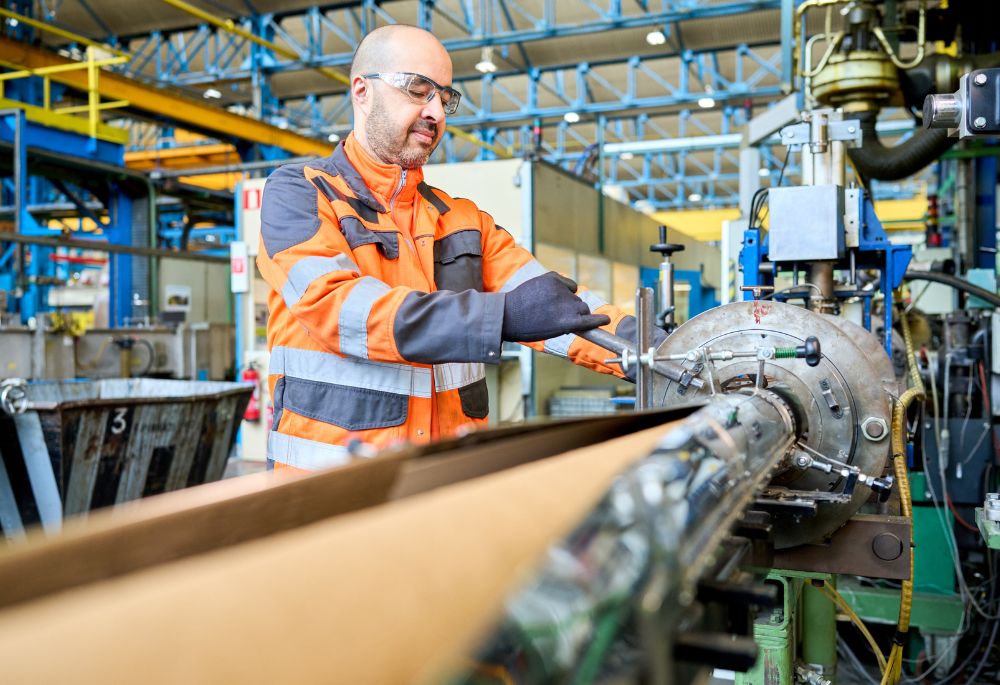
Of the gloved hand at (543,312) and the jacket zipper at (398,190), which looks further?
the jacket zipper at (398,190)

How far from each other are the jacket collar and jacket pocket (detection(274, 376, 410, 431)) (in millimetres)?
350

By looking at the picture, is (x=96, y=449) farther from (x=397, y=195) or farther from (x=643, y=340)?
(x=643, y=340)

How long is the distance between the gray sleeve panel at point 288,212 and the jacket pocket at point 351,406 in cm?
25

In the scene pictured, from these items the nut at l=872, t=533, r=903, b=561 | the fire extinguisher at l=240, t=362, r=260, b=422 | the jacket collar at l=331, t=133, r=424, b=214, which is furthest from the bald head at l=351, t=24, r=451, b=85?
the fire extinguisher at l=240, t=362, r=260, b=422

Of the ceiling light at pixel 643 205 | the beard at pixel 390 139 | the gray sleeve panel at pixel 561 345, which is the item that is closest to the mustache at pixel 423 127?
the beard at pixel 390 139

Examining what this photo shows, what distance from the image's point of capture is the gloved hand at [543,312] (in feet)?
3.96

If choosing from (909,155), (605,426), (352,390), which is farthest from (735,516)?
(909,155)

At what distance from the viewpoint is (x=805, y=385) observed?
4.58 feet

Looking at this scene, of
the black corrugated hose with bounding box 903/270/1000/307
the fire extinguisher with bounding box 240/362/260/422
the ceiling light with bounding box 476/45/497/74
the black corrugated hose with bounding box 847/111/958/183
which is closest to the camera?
the black corrugated hose with bounding box 903/270/1000/307

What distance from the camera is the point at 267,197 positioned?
5.01 feet

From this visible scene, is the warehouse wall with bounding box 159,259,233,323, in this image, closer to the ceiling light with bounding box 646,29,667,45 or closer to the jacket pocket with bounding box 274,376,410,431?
the ceiling light with bounding box 646,29,667,45

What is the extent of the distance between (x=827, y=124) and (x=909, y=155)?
1.95m

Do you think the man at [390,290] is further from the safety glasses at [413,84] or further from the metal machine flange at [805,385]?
the metal machine flange at [805,385]

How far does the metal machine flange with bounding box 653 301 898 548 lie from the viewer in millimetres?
1345
